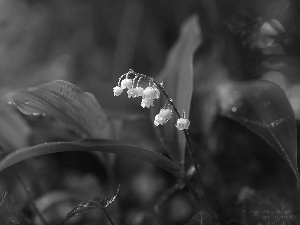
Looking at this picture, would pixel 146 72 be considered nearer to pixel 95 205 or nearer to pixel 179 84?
pixel 179 84

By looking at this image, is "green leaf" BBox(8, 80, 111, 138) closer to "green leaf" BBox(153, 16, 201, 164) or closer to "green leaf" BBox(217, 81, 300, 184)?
"green leaf" BBox(153, 16, 201, 164)

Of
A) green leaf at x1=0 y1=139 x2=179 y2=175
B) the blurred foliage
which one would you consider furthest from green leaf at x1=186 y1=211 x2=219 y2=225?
green leaf at x1=0 y1=139 x2=179 y2=175

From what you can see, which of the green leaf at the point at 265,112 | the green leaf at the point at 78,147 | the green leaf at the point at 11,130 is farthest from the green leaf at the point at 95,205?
the green leaf at the point at 11,130

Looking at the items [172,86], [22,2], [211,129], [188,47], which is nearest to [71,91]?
[172,86]

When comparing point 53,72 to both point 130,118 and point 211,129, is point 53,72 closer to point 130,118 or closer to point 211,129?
point 130,118

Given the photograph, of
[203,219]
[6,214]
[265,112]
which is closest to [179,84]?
[265,112]
